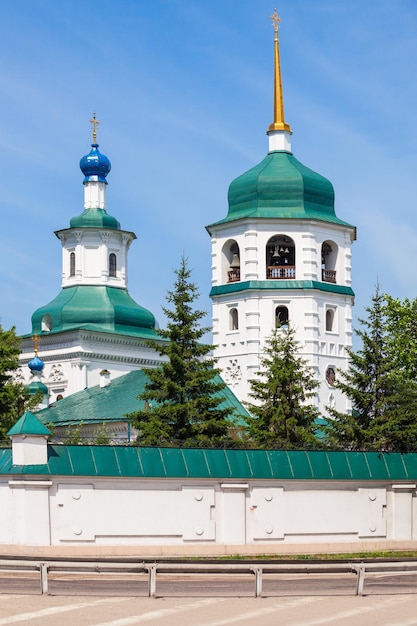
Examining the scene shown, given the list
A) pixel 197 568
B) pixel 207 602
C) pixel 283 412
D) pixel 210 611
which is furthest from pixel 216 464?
pixel 283 412

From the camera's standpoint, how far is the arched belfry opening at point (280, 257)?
53.8 m

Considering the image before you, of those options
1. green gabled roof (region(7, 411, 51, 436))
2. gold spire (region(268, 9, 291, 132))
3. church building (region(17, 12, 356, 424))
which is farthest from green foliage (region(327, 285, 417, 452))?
gold spire (region(268, 9, 291, 132))

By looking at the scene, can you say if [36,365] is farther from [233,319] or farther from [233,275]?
[233,275]

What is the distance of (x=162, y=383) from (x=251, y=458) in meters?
9.15

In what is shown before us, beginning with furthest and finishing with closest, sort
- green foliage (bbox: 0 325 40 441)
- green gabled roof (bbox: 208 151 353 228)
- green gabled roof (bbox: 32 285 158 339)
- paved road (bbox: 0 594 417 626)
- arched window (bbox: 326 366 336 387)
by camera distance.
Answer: green gabled roof (bbox: 32 285 158 339)
arched window (bbox: 326 366 336 387)
green gabled roof (bbox: 208 151 353 228)
green foliage (bbox: 0 325 40 441)
paved road (bbox: 0 594 417 626)

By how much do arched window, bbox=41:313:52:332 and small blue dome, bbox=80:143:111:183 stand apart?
7.62 m

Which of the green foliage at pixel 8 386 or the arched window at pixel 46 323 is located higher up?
the arched window at pixel 46 323

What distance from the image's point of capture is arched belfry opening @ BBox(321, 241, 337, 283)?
180 ft

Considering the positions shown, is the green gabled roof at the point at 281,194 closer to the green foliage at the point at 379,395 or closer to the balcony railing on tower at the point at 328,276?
the balcony railing on tower at the point at 328,276

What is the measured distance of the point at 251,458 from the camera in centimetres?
2592

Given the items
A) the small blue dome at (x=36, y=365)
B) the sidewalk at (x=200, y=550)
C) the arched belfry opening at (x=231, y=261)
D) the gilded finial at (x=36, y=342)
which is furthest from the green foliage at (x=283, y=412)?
the small blue dome at (x=36, y=365)

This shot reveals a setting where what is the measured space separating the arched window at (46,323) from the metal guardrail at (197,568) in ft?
162

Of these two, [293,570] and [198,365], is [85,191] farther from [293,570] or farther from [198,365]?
[293,570]

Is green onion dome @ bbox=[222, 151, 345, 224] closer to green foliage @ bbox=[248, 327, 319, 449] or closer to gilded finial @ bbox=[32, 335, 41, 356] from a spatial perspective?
gilded finial @ bbox=[32, 335, 41, 356]
